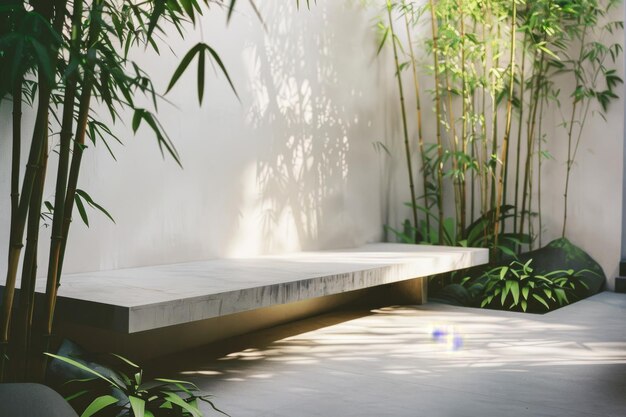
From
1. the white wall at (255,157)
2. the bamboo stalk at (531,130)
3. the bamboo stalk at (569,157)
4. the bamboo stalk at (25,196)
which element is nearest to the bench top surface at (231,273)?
the white wall at (255,157)

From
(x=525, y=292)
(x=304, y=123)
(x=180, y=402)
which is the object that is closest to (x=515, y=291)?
(x=525, y=292)

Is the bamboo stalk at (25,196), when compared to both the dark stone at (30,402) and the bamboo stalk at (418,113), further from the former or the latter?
the bamboo stalk at (418,113)

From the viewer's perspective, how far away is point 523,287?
462 centimetres

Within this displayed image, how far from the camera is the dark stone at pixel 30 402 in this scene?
1602 millimetres

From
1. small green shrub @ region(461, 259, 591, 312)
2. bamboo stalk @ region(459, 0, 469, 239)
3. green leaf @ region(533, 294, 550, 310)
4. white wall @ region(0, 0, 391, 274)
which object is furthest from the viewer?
bamboo stalk @ region(459, 0, 469, 239)

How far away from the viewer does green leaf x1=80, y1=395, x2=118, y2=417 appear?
6.35ft

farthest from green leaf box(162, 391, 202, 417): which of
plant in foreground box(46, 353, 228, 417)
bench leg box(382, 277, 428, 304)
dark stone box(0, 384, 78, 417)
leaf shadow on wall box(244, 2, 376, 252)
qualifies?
bench leg box(382, 277, 428, 304)

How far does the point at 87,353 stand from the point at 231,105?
71.8 inches

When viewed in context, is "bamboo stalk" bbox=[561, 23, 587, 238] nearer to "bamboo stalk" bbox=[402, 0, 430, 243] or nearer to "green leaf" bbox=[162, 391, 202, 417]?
"bamboo stalk" bbox=[402, 0, 430, 243]

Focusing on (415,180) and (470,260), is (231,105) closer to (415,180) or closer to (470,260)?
(470,260)

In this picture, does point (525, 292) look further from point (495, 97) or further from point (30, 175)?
point (30, 175)

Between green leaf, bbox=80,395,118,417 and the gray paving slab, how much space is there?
10.9 inches

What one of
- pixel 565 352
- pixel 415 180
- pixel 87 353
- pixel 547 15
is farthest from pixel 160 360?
pixel 547 15

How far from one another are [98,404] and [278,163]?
240cm
